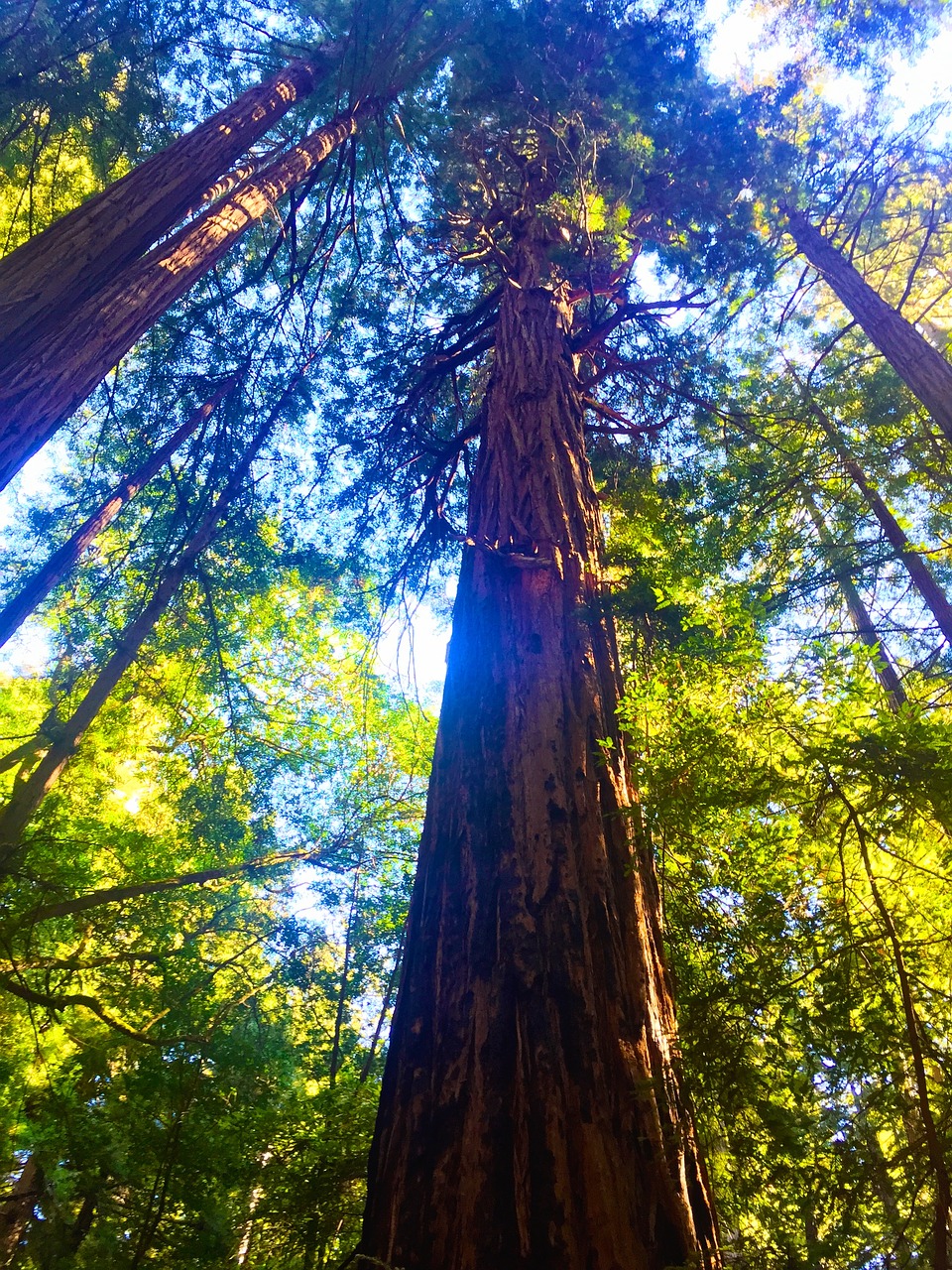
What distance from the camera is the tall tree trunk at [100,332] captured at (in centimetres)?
260

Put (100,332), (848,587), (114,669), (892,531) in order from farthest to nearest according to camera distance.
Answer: (848,587)
(892,531)
(114,669)
(100,332)

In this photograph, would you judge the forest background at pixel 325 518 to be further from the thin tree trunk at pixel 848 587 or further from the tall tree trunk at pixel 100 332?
the tall tree trunk at pixel 100 332

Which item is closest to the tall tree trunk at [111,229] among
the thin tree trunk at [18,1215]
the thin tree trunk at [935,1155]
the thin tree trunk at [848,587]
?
the thin tree trunk at [935,1155]

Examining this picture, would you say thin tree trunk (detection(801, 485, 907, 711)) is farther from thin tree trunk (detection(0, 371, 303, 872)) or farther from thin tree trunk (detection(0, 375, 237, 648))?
thin tree trunk (detection(0, 375, 237, 648))

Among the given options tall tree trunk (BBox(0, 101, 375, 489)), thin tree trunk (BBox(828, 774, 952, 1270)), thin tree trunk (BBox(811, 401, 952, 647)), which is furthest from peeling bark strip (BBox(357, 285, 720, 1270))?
thin tree trunk (BBox(811, 401, 952, 647))

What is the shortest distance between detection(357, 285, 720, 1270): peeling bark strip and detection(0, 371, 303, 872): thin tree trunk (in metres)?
5.02

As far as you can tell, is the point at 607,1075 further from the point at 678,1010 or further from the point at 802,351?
the point at 802,351

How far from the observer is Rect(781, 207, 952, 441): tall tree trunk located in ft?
16.2

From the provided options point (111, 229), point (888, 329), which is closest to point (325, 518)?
point (111, 229)

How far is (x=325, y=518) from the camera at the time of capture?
7.29 m

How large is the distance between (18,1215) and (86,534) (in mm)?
7326

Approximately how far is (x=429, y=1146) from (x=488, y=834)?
756 millimetres

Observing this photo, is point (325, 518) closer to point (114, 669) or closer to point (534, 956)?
point (114, 669)

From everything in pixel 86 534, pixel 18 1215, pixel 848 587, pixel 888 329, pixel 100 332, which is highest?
pixel 848 587
